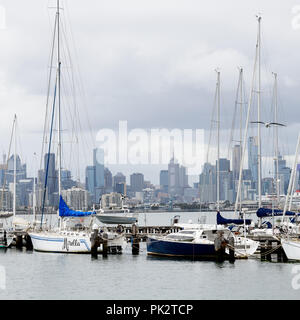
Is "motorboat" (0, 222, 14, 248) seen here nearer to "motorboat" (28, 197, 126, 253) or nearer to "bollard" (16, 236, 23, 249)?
"bollard" (16, 236, 23, 249)

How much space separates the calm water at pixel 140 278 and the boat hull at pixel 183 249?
3.38ft

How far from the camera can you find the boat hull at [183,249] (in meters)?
53.3

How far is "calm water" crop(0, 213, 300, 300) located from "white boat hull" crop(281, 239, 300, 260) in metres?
0.69

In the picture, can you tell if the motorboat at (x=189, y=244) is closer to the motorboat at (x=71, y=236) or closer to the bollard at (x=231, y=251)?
the bollard at (x=231, y=251)

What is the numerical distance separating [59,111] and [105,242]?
49.6 feet

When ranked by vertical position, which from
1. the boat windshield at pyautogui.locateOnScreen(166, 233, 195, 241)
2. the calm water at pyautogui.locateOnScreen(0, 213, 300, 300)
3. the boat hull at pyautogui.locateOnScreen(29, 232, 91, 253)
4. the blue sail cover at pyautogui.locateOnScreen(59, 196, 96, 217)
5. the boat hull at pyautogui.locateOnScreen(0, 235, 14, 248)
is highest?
the blue sail cover at pyautogui.locateOnScreen(59, 196, 96, 217)

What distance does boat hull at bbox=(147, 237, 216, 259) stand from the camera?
53322 mm

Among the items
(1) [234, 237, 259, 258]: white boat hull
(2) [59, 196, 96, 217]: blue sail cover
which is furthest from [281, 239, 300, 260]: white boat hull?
(2) [59, 196, 96, 217]: blue sail cover

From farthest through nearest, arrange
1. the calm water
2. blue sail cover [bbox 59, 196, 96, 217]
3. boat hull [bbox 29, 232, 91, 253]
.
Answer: blue sail cover [bbox 59, 196, 96, 217]
boat hull [bbox 29, 232, 91, 253]
the calm water

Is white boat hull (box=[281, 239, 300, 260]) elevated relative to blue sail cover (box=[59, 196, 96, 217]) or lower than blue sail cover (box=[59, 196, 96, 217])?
lower

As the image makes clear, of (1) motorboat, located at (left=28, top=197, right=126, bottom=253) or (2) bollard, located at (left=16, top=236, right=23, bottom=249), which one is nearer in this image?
(1) motorboat, located at (left=28, top=197, right=126, bottom=253)

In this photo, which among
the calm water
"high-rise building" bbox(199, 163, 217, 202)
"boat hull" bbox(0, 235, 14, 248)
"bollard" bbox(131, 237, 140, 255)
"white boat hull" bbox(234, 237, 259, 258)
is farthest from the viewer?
"high-rise building" bbox(199, 163, 217, 202)

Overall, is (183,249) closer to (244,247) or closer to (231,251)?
(231,251)
